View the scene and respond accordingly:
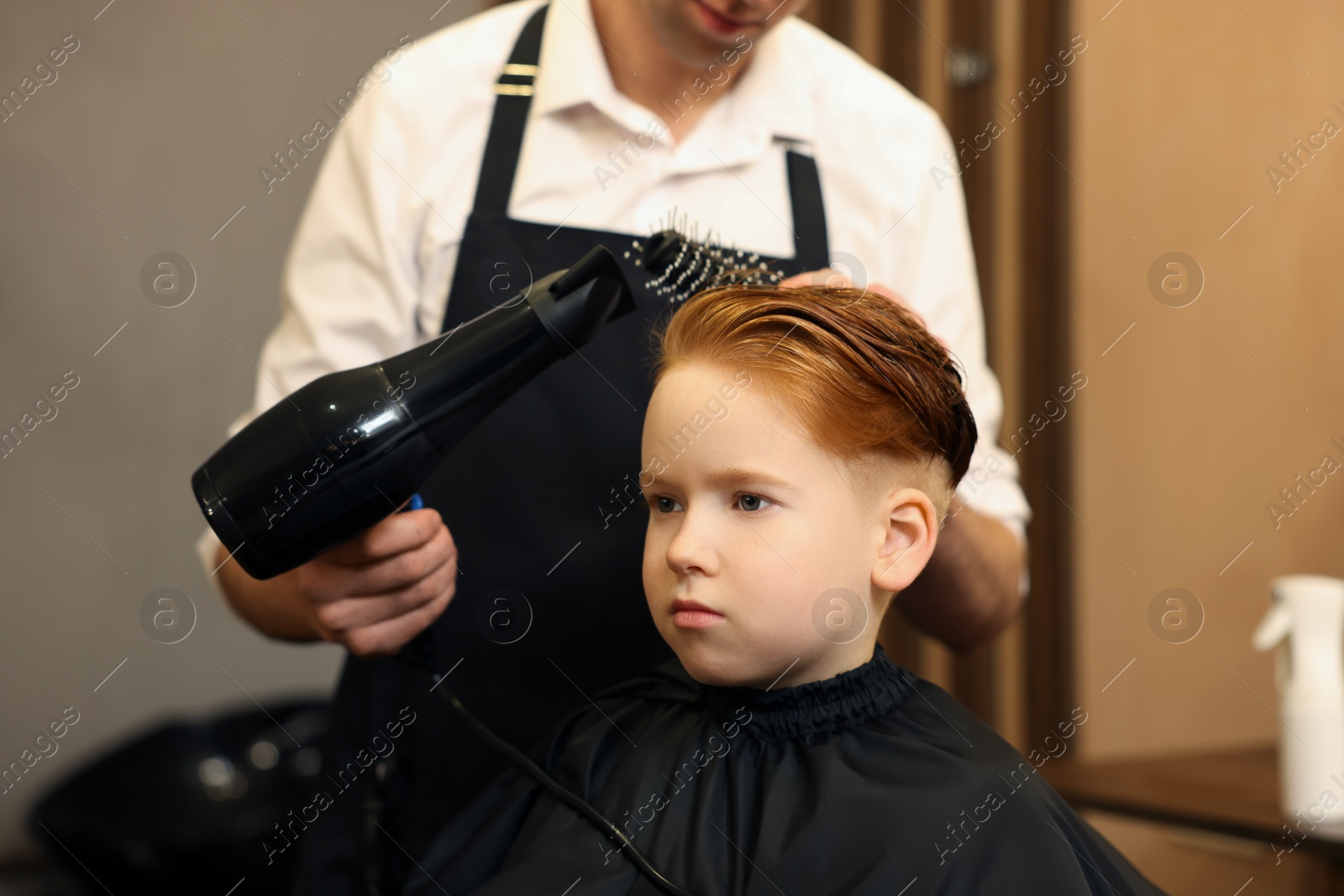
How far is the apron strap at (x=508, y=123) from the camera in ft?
4.10

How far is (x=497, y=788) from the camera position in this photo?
1056 mm

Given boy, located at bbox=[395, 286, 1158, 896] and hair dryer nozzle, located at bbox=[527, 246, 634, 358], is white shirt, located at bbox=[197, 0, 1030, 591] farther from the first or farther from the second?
boy, located at bbox=[395, 286, 1158, 896]

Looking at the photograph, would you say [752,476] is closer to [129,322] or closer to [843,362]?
[843,362]

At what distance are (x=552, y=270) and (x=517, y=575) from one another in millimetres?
342

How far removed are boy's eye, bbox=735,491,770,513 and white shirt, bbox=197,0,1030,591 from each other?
1.51ft

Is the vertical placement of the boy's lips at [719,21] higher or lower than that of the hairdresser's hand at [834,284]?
higher

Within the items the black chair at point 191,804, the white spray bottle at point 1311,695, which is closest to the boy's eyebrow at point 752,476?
the white spray bottle at point 1311,695

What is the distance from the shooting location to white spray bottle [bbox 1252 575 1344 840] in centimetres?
150

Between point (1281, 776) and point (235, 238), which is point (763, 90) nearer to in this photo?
point (1281, 776)

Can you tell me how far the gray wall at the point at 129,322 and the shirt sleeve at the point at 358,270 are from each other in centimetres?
195

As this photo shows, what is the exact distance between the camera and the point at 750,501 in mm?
876

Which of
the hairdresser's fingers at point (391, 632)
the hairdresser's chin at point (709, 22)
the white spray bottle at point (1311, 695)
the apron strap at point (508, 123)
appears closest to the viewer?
the hairdresser's fingers at point (391, 632)

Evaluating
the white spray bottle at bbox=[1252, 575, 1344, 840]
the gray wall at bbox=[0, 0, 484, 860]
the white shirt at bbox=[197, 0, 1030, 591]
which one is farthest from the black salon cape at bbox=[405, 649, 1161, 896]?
the gray wall at bbox=[0, 0, 484, 860]

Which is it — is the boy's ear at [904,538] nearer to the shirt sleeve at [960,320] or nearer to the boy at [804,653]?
the boy at [804,653]
